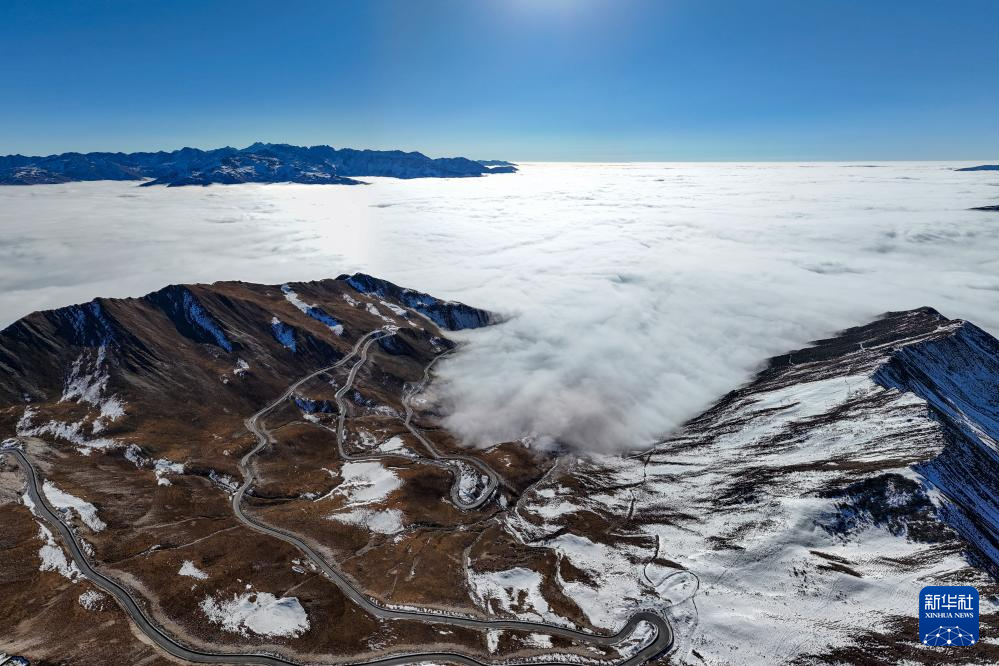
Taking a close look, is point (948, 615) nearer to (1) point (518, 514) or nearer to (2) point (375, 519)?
(1) point (518, 514)

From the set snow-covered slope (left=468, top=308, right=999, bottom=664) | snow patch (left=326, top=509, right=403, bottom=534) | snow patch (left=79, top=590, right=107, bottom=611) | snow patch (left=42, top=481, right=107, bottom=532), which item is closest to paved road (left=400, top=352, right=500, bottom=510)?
snow-covered slope (left=468, top=308, right=999, bottom=664)

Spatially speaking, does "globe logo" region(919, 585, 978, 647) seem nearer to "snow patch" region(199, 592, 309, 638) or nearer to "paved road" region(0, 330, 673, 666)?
"paved road" region(0, 330, 673, 666)

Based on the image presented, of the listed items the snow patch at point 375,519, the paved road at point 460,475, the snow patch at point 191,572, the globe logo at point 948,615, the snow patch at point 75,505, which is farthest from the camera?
the paved road at point 460,475

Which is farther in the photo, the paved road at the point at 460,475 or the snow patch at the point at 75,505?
the paved road at the point at 460,475

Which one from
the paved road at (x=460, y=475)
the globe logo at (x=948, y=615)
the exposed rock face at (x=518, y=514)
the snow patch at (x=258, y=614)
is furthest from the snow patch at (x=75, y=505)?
the globe logo at (x=948, y=615)

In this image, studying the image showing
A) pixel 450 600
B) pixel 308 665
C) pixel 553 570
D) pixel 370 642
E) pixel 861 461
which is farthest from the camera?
pixel 861 461

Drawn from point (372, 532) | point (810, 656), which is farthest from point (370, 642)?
point (810, 656)

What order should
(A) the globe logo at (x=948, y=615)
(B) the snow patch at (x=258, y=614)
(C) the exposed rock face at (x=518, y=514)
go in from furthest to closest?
(C) the exposed rock face at (x=518, y=514) < (B) the snow patch at (x=258, y=614) < (A) the globe logo at (x=948, y=615)

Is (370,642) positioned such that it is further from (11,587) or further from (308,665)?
(11,587)

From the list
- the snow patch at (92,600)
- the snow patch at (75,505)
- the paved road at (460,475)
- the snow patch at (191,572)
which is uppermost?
the snow patch at (75,505)

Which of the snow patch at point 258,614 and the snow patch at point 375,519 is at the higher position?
the snow patch at point 258,614

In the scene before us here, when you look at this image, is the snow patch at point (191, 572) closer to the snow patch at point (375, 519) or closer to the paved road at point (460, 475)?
the snow patch at point (375, 519)
